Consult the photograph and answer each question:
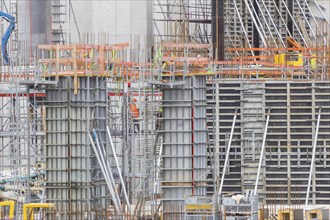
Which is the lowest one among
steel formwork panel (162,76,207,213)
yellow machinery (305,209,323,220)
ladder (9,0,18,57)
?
yellow machinery (305,209,323,220)

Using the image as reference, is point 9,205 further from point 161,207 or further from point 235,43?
point 235,43

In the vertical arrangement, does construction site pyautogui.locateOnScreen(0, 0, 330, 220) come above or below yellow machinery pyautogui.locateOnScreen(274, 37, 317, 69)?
below

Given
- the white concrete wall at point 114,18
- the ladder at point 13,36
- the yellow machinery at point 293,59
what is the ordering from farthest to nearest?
1. the white concrete wall at point 114,18
2. the ladder at point 13,36
3. the yellow machinery at point 293,59

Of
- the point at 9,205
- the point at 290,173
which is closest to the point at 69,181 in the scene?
the point at 9,205

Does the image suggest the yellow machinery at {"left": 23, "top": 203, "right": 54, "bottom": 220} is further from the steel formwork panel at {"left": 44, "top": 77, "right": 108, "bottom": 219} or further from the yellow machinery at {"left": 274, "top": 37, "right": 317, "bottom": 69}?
the yellow machinery at {"left": 274, "top": 37, "right": 317, "bottom": 69}

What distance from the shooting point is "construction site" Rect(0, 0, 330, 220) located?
42.6m

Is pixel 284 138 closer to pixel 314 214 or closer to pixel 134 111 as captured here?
pixel 314 214

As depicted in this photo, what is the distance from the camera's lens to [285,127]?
47.9 m

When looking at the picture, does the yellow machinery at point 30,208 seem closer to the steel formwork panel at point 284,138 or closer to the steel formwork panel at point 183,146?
the steel formwork panel at point 183,146

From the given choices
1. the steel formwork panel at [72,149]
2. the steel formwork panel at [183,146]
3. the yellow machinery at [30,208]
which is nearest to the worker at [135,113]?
the steel formwork panel at [183,146]

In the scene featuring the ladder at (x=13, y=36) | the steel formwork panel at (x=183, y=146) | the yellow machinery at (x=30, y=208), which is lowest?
the yellow machinery at (x=30, y=208)

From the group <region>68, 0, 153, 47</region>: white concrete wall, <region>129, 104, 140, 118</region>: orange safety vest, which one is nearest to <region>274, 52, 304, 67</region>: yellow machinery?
<region>129, 104, 140, 118</region>: orange safety vest

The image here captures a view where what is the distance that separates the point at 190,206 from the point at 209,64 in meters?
5.44

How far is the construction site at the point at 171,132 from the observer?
42.6 m
